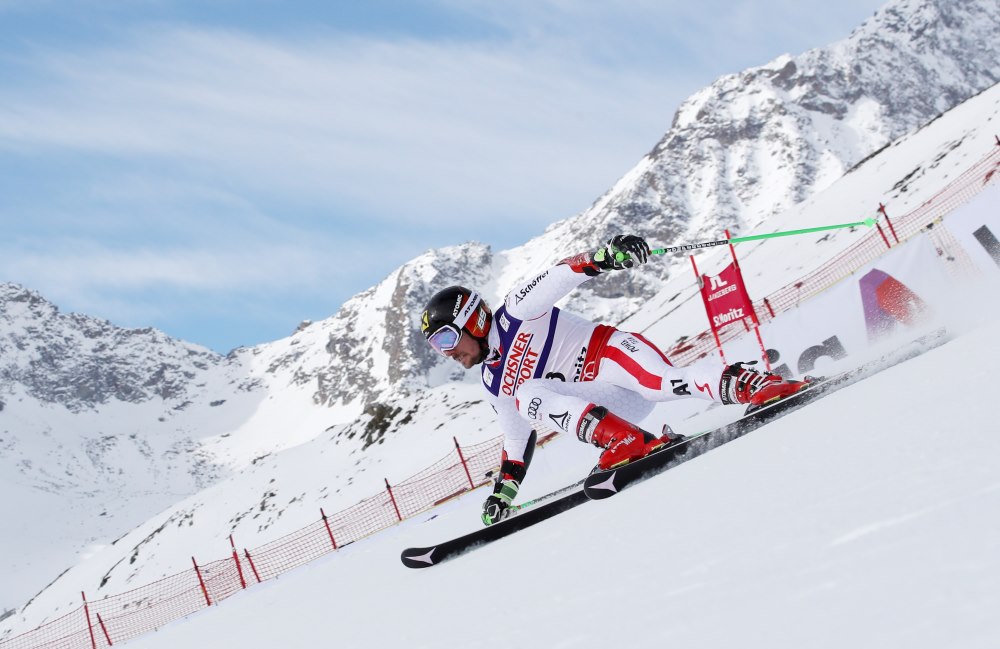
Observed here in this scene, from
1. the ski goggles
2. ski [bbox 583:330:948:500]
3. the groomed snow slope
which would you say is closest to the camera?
the groomed snow slope

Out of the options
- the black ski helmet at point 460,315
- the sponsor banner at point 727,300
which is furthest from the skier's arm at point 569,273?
the sponsor banner at point 727,300

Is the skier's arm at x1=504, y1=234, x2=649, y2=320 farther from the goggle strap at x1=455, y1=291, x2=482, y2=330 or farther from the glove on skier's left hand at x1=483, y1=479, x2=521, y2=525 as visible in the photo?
the glove on skier's left hand at x1=483, y1=479, x2=521, y2=525

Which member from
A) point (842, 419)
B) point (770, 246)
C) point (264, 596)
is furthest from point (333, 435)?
point (842, 419)

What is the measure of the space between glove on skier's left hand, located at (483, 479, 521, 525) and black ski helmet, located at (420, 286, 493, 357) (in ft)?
3.27

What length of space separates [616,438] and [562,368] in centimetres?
79

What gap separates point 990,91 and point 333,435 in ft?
133

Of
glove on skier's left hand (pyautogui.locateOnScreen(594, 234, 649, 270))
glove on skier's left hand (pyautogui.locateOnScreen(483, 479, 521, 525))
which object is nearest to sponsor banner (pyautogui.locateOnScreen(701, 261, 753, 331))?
glove on skier's left hand (pyautogui.locateOnScreen(483, 479, 521, 525))

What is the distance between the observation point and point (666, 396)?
196 inches

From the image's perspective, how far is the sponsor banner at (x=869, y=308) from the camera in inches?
354

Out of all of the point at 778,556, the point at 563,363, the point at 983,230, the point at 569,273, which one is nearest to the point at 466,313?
the point at 563,363

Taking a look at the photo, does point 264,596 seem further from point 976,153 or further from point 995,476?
point 976,153

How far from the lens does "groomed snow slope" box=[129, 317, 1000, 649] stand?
145cm

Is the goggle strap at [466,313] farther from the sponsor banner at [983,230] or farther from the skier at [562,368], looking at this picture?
the sponsor banner at [983,230]

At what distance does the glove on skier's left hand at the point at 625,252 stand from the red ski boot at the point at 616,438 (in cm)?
100
